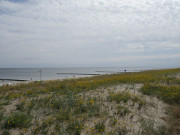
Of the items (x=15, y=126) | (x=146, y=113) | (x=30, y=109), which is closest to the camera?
(x=15, y=126)

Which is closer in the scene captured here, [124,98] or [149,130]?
[149,130]

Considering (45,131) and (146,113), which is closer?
(45,131)

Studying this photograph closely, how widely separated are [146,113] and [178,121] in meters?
1.06

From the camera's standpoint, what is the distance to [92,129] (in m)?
4.06

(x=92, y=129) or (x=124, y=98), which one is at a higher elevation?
(x=124, y=98)

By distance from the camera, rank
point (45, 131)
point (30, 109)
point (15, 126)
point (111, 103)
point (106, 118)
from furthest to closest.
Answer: point (111, 103)
point (30, 109)
point (106, 118)
point (15, 126)
point (45, 131)

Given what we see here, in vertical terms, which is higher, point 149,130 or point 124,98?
point 124,98

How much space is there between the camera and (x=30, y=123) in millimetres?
4344

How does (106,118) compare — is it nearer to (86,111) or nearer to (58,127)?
(86,111)

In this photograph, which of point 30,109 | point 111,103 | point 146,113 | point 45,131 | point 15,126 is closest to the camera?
point 45,131

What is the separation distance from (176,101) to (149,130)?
128 inches

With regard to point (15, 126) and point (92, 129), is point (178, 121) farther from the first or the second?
point (15, 126)

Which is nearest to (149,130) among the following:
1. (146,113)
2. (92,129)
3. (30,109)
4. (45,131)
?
(146,113)

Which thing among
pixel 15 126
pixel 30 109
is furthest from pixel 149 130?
pixel 30 109
